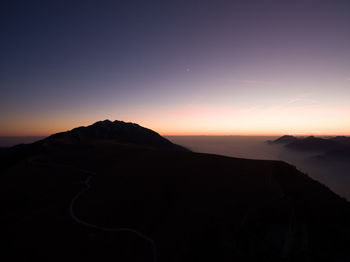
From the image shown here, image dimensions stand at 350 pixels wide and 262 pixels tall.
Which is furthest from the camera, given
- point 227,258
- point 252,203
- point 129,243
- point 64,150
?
point 64,150

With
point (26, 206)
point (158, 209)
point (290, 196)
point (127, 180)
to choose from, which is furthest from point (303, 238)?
point (26, 206)

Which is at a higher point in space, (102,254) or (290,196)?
(290,196)

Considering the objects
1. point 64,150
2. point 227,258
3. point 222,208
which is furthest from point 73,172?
point 227,258

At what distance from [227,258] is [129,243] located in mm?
12464

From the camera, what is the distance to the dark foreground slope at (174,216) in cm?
1970

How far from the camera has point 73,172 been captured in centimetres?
4444

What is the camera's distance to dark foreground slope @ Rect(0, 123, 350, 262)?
19703 mm

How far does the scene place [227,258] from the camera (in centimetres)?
1906

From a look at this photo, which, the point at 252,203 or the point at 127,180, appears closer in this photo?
the point at 252,203

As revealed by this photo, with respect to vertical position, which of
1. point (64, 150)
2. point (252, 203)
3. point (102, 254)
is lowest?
point (102, 254)

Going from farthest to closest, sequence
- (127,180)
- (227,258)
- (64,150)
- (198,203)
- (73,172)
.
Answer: (64,150) < (73,172) < (127,180) < (198,203) < (227,258)

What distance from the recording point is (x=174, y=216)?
26.7 metres

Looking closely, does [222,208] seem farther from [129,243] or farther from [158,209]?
[129,243]

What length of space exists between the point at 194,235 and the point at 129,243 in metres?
8.83
